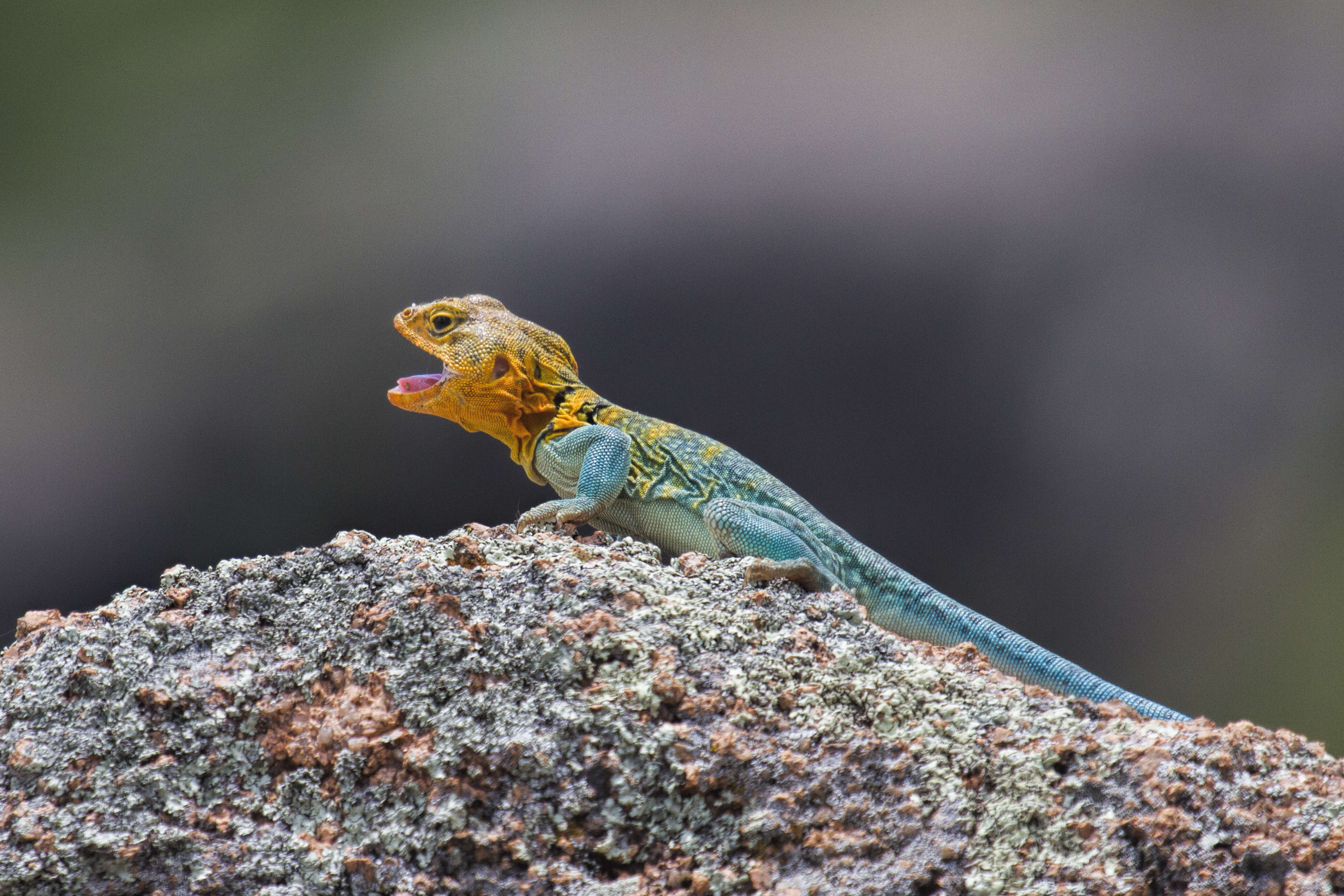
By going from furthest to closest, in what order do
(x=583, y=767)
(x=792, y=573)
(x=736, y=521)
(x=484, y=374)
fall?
(x=484, y=374), (x=736, y=521), (x=792, y=573), (x=583, y=767)

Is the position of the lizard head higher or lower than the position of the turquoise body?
higher

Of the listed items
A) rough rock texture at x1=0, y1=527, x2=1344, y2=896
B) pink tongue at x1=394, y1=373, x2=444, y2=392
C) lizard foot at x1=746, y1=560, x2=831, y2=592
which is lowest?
rough rock texture at x1=0, y1=527, x2=1344, y2=896

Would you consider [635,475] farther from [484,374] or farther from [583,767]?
[583,767]

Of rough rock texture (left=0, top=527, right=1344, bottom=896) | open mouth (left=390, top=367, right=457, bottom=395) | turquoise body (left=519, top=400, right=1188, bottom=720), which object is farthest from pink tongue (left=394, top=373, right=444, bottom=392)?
rough rock texture (left=0, top=527, right=1344, bottom=896)

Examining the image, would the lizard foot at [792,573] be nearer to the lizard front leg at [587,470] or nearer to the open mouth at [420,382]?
the lizard front leg at [587,470]

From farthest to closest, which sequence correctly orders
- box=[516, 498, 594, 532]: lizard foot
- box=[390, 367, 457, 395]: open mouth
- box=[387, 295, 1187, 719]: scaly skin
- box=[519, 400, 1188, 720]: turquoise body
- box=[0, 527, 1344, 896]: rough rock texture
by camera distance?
box=[390, 367, 457, 395]: open mouth, box=[516, 498, 594, 532]: lizard foot, box=[387, 295, 1187, 719]: scaly skin, box=[519, 400, 1188, 720]: turquoise body, box=[0, 527, 1344, 896]: rough rock texture

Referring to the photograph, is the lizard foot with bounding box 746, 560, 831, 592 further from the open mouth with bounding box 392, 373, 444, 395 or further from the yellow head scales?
the open mouth with bounding box 392, 373, 444, 395

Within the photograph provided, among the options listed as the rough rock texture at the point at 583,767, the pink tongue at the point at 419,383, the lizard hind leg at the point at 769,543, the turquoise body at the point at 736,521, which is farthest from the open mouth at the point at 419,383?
the rough rock texture at the point at 583,767

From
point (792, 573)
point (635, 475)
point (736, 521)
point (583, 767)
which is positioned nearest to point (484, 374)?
point (635, 475)
